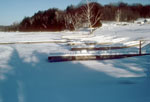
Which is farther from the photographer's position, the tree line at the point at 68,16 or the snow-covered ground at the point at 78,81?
the tree line at the point at 68,16

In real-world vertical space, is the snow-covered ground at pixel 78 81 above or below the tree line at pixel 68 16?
below

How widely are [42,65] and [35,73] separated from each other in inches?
44.8

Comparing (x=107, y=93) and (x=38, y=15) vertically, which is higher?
(x=38, y=15)

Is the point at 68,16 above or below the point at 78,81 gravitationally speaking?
above

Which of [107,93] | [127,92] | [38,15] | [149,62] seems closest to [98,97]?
[107,93]

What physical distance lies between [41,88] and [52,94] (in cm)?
67

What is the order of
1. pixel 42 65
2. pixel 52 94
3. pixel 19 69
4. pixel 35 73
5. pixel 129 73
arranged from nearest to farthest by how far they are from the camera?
pixel 52 94 → pixel 129 73 → pixel 35 73 → pixel 19 69 → pixel 42 65

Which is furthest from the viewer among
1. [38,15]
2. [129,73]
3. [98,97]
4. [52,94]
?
[38,15]

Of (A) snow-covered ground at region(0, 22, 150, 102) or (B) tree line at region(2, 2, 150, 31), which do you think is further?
(B) tree line at region(2, 2, 150, 31)

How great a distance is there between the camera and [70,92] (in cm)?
416

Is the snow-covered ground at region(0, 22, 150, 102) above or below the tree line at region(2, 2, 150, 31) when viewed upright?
below

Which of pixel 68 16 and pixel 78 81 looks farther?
pixel 68 16

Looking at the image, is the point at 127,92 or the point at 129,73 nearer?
the point at 127,92

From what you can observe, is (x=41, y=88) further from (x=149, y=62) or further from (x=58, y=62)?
(x=149, y=62)
